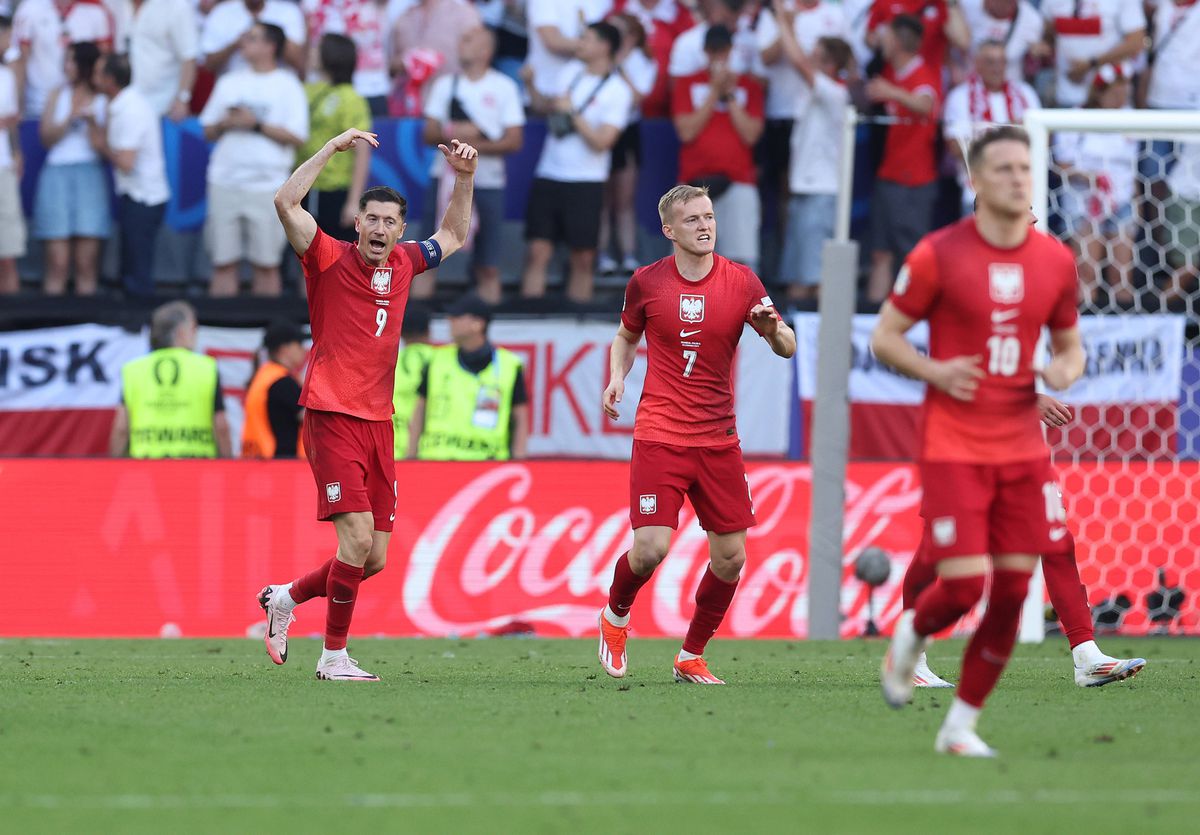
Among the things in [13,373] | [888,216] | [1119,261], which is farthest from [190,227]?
[1119,261]

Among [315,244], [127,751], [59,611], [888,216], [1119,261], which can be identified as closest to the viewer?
[127,751]

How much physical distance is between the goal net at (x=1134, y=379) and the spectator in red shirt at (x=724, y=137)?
2558mm

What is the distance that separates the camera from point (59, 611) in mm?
13320

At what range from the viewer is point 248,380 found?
16016 millimetres

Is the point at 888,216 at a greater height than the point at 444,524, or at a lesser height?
greater

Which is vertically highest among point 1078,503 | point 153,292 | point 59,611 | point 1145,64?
point 1145,64

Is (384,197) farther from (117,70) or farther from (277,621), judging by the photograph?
(117,70)

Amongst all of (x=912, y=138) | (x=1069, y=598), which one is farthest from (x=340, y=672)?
(x=912, y=138)

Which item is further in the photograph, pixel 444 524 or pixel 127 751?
pixel 444 524

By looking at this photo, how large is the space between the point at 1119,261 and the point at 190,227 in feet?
26.9

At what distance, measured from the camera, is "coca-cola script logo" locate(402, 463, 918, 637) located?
1352 centimetres

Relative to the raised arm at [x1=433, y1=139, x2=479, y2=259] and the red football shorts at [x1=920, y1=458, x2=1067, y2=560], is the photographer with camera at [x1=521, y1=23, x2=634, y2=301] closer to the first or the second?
the raised arm at [x1=433, y1=139, x2=479, y2=259]

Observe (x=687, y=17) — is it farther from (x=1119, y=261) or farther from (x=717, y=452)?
(x=717, y=452)

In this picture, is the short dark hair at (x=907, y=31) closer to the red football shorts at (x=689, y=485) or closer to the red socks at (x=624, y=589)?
the red football shorts at (x=689, y=485)
